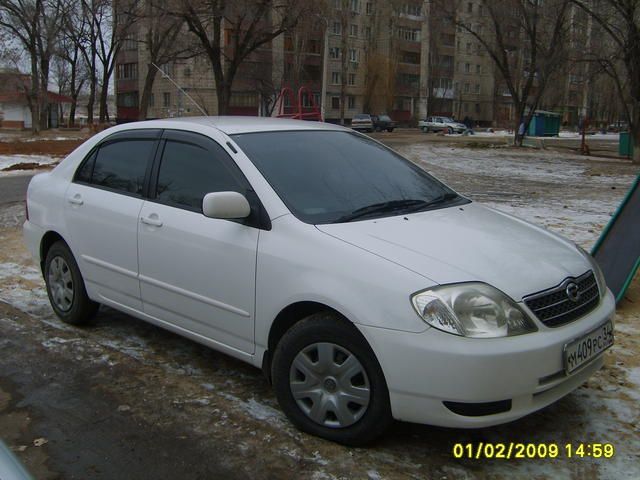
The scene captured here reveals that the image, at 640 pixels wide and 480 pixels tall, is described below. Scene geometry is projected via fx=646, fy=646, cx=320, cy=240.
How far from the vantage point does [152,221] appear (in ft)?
13.5

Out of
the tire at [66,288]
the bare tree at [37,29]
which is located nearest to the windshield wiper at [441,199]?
the tire at [66,288]

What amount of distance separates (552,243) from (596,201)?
8.72 metres

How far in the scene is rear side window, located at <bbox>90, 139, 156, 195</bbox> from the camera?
443cm

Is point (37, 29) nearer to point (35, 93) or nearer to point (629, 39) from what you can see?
→ point (35, 93)

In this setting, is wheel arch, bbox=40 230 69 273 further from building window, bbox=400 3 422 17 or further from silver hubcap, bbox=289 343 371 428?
building window, bbox=400 3 422 17

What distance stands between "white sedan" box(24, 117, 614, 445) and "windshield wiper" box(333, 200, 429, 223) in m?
0.01

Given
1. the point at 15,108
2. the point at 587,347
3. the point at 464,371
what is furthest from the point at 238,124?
the point at 15,108

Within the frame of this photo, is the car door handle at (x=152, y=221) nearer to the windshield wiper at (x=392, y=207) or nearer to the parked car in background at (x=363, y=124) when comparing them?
the windshield wiper at (x=392, y=207)

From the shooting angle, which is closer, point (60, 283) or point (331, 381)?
point (331, 381)

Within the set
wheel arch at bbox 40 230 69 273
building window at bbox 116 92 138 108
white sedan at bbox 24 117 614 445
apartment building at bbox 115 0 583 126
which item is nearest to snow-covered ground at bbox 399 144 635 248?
white sedan at bbox 24 117 614 445

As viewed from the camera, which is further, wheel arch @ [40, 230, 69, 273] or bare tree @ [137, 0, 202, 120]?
bare tree @ [137, 0, 202, 120]

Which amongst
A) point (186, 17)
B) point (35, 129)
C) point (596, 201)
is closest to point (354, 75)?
point (35, 129)

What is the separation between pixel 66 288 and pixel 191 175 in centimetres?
168

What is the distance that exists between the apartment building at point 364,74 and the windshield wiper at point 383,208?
175 ft
